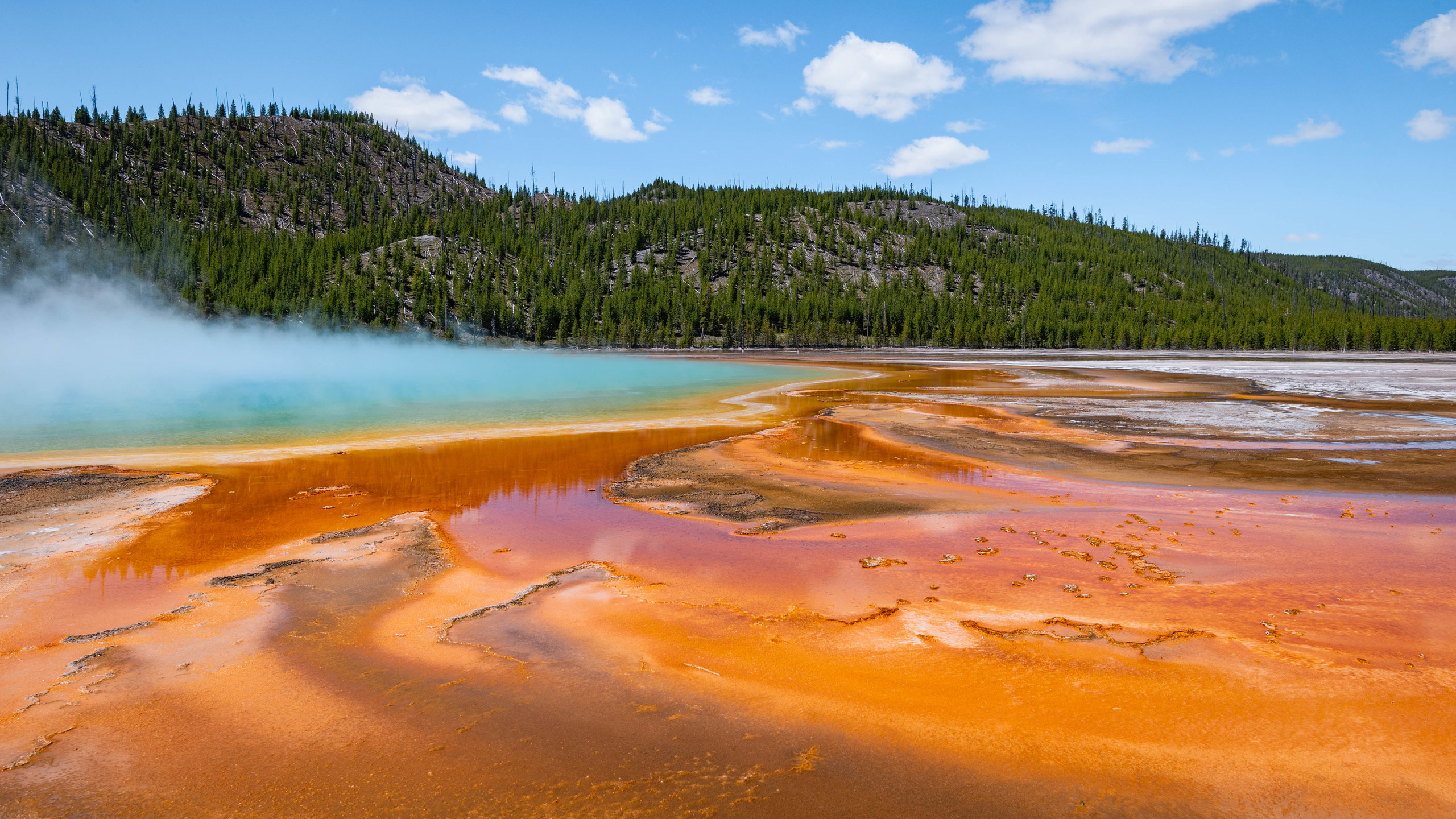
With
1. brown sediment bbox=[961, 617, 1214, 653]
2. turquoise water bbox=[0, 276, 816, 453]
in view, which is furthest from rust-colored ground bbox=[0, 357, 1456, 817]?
turquoise water bbox=[0, 276, 816, 453]

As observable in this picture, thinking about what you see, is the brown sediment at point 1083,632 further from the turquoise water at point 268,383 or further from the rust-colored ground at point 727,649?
the turquoise water at point 268,383

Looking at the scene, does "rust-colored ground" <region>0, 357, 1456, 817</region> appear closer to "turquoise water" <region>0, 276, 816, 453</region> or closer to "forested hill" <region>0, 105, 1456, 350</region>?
"turquoise water" <region>0, 276, 816, 453</region>

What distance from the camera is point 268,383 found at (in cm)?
3934

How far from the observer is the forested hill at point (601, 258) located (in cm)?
10900

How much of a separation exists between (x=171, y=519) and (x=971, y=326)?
372 feet

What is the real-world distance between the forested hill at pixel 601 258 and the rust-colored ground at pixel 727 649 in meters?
96.1

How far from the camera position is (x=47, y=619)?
6391 mm

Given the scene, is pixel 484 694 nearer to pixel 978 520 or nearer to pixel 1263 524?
pixel 978 520

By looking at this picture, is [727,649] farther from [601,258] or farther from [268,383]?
[601,258]

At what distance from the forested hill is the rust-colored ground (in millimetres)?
96090

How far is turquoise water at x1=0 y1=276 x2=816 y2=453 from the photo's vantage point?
2030 cm

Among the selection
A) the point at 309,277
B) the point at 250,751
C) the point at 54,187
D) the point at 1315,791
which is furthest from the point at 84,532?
the point at 54,187

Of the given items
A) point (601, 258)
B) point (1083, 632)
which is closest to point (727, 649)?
point (1083, 632)

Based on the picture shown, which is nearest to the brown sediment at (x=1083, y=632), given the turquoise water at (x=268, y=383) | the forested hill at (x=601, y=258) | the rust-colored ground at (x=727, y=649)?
the rust-colored ground at (x=727, y=649)
